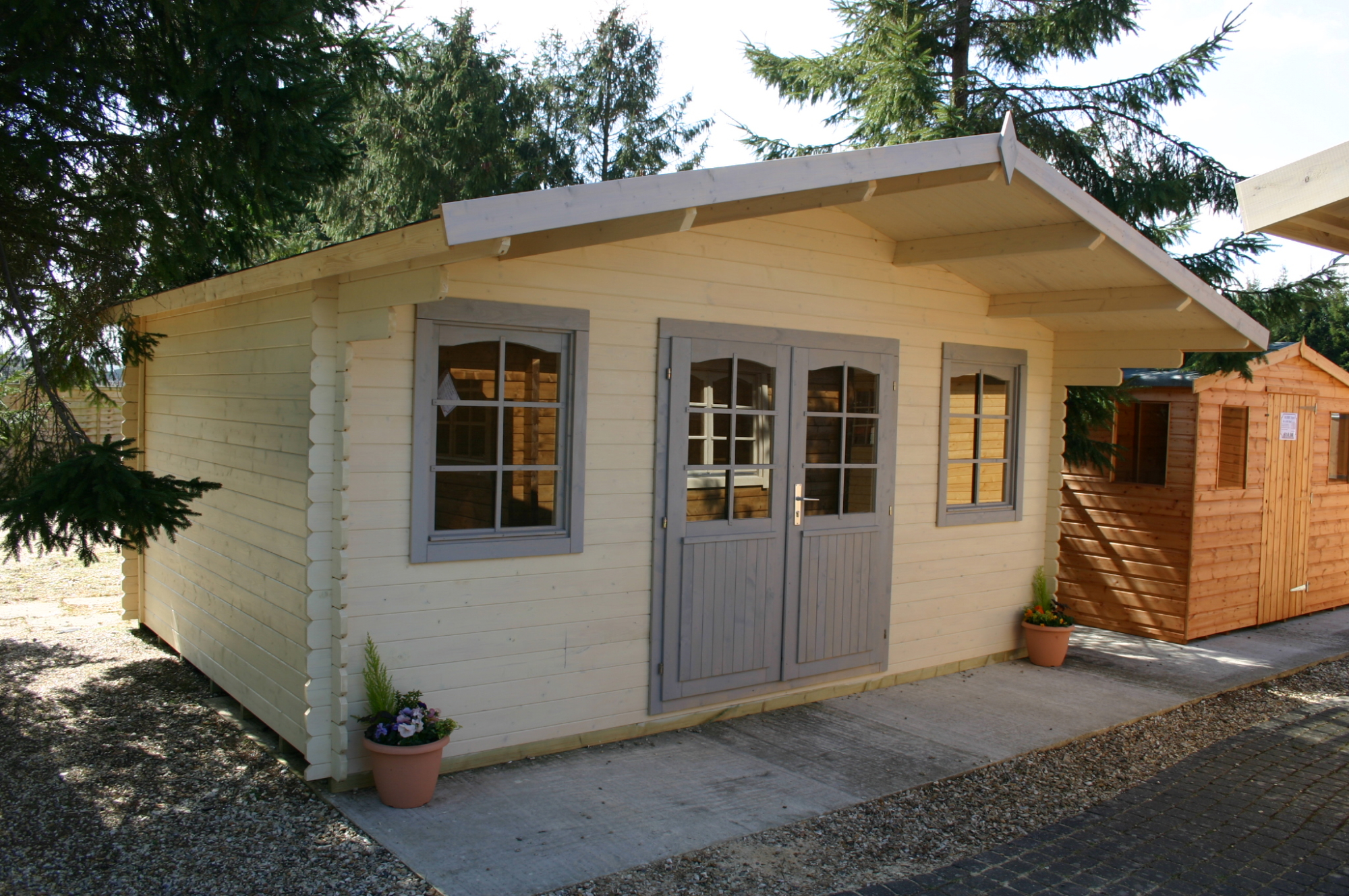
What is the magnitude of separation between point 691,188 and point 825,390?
2059 mm

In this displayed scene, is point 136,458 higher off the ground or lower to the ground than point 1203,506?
higher

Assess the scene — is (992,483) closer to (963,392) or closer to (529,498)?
(963,392)

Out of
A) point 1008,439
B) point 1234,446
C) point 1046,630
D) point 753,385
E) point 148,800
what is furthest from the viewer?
point 1234,446

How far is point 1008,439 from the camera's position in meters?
6.75

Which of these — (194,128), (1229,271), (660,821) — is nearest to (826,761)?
(660,821)

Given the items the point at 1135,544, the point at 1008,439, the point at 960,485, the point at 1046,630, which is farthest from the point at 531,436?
the point at 1135,544

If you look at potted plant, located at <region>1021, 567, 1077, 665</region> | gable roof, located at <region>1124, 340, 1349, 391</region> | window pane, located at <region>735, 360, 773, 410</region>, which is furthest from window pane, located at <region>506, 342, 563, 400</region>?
gable roof, located at <region>1124, 340, 1349, 391</region>

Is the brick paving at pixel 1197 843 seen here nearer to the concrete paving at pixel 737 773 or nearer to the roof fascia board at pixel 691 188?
the concrete paving at pixel 737 773

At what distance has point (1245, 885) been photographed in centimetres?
353

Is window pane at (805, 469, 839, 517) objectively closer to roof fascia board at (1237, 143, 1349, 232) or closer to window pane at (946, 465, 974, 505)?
window pane at (946, 465, 974, 505)

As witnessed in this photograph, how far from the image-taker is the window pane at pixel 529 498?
4477 millimetres

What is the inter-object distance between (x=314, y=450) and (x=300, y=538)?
496mm

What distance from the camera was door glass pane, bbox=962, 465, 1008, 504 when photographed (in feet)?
21.7

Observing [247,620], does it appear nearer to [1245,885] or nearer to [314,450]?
[314,450]
